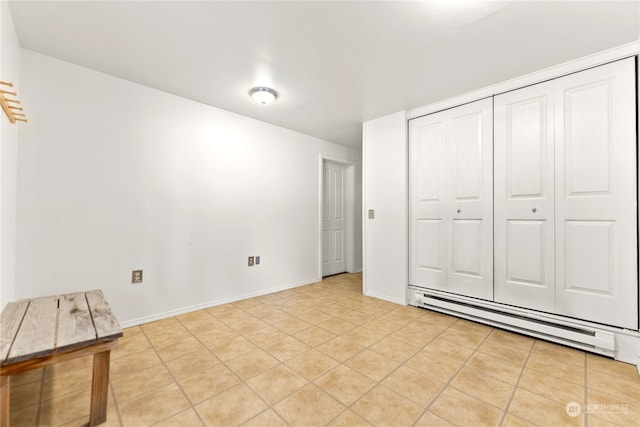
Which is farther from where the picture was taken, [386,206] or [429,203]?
[386,206]

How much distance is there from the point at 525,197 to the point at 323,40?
2.22m

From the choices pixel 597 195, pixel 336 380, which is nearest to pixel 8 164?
pixel 336 380

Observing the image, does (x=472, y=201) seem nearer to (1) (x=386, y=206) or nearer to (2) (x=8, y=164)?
(1) (x=386, y=206)

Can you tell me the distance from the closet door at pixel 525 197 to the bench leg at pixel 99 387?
3.06 meters

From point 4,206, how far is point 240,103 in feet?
7.01

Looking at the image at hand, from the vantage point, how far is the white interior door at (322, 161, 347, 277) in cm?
466

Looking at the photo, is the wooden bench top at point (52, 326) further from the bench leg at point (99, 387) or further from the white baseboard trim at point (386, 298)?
Answer: the white baseboard trim at point (386, 298)

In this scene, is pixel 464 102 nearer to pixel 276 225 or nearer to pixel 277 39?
pixel 277 39

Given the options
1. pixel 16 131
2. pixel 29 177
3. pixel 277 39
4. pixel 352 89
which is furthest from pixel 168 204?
pixel 352 89

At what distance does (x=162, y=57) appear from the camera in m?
2.18

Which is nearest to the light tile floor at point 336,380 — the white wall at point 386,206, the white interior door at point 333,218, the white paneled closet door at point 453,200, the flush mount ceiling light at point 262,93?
the white paneled closet door at point 453,200

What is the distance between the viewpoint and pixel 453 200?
9.47 feet

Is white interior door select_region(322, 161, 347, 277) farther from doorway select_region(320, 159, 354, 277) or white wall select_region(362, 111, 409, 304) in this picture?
white wall select_region(362, 111, 409, 304)
